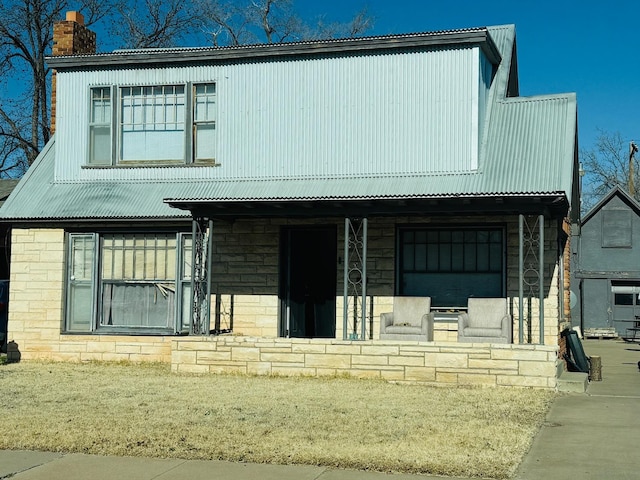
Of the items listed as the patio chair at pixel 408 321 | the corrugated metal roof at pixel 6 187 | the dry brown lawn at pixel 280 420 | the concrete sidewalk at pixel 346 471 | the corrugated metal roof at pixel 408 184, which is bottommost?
the concrete sidewalk at pixel 346 471

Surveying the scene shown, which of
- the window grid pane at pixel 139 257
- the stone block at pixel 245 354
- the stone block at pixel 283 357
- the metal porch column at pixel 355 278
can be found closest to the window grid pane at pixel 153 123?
the window grid pane at pixel 139 257

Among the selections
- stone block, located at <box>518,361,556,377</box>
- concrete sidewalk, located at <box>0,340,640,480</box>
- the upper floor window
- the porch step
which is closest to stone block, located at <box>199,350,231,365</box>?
the upper floor window

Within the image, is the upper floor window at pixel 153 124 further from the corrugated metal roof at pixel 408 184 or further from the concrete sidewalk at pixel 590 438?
the concrete sidewalk at pixel 590 438

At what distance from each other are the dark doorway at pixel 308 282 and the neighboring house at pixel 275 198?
0.04 meters

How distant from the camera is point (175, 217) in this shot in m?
16.8

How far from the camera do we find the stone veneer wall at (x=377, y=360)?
44.8 ft

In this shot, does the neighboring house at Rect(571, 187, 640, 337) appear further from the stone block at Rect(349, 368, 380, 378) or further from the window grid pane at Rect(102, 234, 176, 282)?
the stone block at Rect(349, 368, 380, 378)

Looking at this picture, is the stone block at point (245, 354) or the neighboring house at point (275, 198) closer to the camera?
the stone block at point (245, 354)

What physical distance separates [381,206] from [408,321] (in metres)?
2.06

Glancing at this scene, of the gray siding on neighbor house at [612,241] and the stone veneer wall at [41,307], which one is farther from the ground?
the gray siding on neighbor house at [612,241]

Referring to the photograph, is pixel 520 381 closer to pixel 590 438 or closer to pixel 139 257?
pixel 590 438

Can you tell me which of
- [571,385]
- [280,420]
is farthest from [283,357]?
[571,385]

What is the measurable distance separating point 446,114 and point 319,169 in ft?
8.34

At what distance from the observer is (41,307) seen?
17.6 metres
